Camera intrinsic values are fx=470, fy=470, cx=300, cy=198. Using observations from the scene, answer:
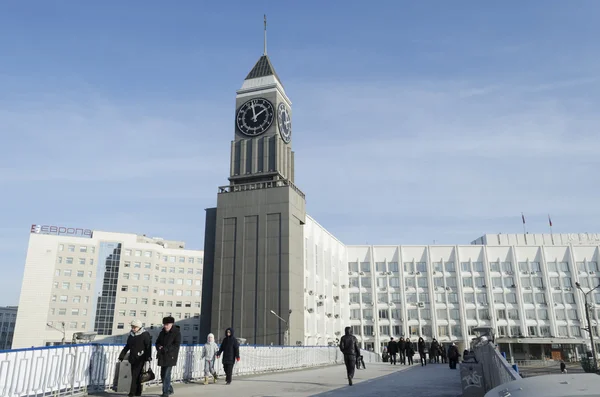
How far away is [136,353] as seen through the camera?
1000cm

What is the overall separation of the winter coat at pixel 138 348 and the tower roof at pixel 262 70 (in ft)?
179

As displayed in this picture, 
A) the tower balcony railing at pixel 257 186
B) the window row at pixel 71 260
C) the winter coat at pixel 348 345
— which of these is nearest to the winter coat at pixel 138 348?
the winter coat at pixel 348 345

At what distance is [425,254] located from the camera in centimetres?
7788

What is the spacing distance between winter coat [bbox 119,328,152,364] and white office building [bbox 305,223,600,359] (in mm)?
59509

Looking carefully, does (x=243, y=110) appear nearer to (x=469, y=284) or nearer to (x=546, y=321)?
(x=469, y=284)

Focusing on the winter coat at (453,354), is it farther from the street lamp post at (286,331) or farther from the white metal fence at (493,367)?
the street lamp post at (286,331)

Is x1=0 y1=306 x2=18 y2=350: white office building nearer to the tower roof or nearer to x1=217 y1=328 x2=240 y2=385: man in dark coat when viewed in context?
the tower roof

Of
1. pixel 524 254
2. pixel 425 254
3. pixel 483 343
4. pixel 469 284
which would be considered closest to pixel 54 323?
pixel 425 254

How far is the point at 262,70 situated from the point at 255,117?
23.3 feet

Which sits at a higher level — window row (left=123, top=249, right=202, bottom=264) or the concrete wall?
window row (left=123, top=249, right=202, bottom=264)

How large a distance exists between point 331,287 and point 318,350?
36.4 m

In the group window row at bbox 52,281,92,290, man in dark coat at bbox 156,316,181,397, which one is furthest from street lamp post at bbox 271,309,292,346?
window row at bbox 52,281,92,290

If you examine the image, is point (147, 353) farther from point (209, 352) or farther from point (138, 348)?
point (209, 352)

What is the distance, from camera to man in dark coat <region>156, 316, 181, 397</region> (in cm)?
1009
